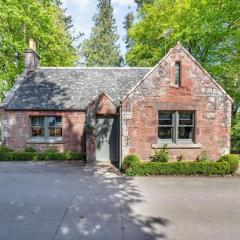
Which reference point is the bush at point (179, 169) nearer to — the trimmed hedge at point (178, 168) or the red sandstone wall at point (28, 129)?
the trimmed hedge at point (178, 168)

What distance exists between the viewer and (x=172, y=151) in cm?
1460

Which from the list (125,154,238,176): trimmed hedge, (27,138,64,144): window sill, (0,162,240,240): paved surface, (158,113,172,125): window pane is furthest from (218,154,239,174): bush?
(27,138,64,144): window sill

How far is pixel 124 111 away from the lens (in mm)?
14336

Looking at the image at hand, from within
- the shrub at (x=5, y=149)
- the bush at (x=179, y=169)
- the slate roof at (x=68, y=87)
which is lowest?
the bush at (x=179, y=169)

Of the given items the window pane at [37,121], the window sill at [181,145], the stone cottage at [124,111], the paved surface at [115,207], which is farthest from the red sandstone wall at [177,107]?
the window pane at [37,121]

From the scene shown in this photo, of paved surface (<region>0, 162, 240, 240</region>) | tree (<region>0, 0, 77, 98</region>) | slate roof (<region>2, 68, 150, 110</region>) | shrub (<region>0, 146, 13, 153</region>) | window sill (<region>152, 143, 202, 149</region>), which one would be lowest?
paved surface (<region>0, 162, 240, 240</region>)

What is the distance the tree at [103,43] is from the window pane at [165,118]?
35.5 meters

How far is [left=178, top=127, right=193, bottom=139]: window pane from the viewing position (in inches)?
587

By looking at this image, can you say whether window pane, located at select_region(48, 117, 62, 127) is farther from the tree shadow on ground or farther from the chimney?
the tree shadow on ground

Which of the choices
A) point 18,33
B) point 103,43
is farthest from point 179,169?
point 103,43

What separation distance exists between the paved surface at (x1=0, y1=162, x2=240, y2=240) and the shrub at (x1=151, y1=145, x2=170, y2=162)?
5.60 ft

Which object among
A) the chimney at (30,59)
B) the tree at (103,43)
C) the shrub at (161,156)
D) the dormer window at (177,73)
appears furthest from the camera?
the tree at (103,43)

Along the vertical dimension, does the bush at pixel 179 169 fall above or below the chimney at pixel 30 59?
below

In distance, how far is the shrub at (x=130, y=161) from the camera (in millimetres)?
13406
